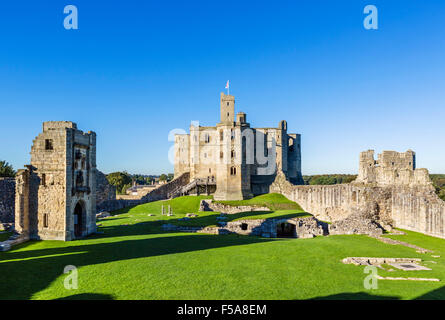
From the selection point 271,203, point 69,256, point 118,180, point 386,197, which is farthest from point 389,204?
point 118,180

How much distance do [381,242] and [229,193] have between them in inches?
1027

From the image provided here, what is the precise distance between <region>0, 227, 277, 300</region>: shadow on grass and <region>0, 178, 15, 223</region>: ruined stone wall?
68.3 feet

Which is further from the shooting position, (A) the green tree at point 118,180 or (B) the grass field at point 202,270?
(A) the green tree at point 118,180

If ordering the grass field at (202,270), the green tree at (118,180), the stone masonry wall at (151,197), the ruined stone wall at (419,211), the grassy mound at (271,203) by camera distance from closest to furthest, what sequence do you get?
the grass field at (202,270)
the ruined stone wall at (419,211)
the grassy mound at (271,203)
the stone masonry wall at (151,197)
the green tree at (118,180)

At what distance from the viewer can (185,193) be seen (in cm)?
5025

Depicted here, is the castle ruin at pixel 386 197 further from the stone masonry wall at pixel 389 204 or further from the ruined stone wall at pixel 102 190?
the ruined stone wall at pixel 102 190

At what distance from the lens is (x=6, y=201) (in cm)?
3319

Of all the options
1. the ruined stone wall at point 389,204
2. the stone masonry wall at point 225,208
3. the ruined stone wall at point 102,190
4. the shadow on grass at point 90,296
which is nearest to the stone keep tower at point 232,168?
the stone masonry wall at point 225,208

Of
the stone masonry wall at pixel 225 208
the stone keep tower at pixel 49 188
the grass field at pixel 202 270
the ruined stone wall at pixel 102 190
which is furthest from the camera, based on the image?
the ruined stone wall at pixel 102 190

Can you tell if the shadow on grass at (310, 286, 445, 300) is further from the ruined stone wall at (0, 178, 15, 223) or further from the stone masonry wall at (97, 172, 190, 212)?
the stone masonry wall at (97, 172, 190, 212)

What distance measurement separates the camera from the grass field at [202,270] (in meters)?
9.41

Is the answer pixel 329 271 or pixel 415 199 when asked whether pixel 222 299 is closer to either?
pixel 329 271

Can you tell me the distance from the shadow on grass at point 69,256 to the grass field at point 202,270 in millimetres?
35
